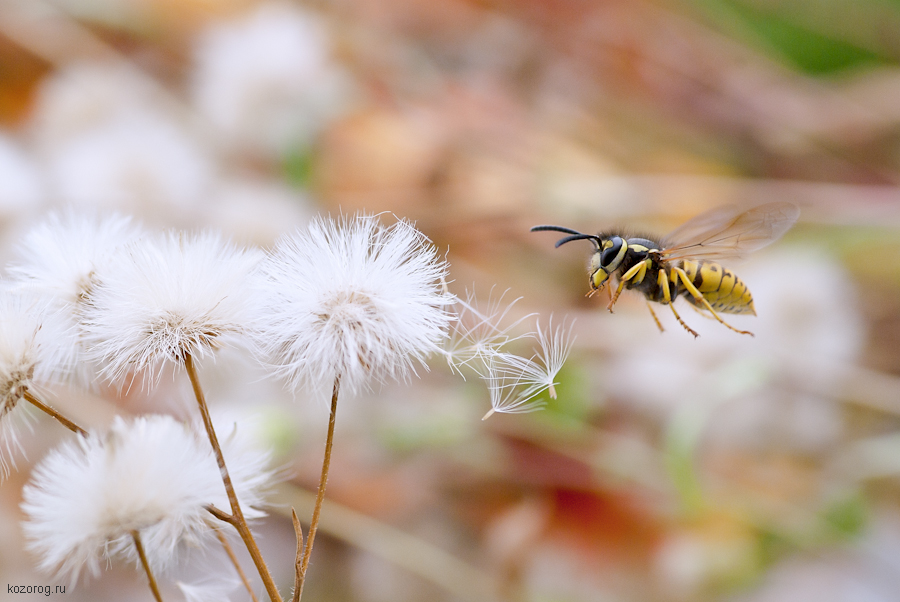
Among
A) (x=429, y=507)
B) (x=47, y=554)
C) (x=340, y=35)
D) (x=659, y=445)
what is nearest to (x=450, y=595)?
(x=429, y=507)

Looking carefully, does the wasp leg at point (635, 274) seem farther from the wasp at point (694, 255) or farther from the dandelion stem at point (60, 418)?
the dandelion stem at point (60, 418)

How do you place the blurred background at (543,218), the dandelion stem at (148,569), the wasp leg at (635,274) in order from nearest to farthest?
the dandelion stem at (148,569) → the wasp leg at (635,274) → the blurred background at (543,218)

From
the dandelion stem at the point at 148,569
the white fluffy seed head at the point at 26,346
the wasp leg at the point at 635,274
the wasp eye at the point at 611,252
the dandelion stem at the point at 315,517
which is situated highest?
the wasp eye at the point at 611,252

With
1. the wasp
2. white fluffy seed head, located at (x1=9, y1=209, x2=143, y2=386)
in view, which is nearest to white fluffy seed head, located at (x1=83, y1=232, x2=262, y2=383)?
white fluffy seed head, located at (x1=9, y1=209, x2=143, y2=386)

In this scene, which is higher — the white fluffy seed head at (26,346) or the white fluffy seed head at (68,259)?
the white fluffy seed head at (68,259)

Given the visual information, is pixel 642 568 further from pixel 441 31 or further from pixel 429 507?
pixel 441 31

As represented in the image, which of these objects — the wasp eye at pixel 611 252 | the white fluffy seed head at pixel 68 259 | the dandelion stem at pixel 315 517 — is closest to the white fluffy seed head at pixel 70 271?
the white fluffy seed head at pixel 68 259

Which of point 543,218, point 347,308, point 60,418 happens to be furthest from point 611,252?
point 543,218
